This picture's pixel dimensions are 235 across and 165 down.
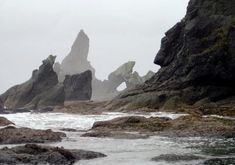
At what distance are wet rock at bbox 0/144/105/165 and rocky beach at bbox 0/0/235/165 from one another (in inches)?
1.9

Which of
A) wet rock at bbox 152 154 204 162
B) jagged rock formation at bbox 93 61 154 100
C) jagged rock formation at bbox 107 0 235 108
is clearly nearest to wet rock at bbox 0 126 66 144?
wet rock at bbox 152 154 204 162

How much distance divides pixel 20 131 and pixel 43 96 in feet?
204

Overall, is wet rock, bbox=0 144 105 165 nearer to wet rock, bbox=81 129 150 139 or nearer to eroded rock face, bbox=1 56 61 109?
wet rock, bbox=81 129 150 139

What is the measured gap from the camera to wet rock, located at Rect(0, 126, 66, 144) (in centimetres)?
3409

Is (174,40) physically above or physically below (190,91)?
above

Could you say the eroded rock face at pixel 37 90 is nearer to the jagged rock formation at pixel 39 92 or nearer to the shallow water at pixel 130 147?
the jagged rock formation at pixel 39 92

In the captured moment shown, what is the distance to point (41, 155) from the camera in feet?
82.5

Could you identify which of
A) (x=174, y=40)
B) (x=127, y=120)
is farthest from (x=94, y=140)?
(x=174, y=40)

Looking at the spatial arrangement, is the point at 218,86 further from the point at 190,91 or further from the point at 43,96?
the point at 43,96

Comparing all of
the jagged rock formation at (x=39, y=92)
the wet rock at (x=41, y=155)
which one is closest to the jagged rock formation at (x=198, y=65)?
the jagged rock formation at (x=39, y=92)

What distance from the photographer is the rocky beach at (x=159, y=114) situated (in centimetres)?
2698

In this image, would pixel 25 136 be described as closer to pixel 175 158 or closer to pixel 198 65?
pixel 175 158

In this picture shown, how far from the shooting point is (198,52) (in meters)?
65.4

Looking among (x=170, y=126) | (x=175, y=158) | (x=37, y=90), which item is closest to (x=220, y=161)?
(x=175, y=158)
